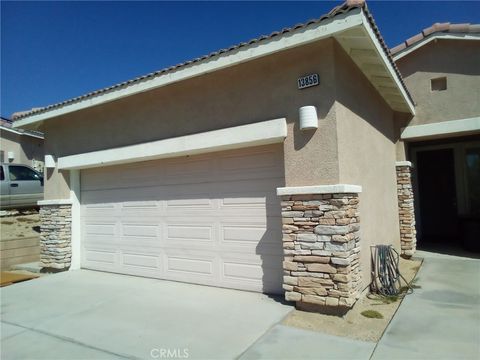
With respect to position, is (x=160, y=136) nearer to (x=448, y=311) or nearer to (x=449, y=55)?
(x=448, y=311)

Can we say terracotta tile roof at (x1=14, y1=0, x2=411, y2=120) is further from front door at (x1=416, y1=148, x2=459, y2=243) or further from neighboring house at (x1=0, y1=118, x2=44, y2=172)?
neighboring house at (x1=0, y1=118, x2=44, y2=172)

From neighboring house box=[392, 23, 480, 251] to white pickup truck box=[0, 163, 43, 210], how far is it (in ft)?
41.3

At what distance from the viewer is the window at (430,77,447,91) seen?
8664 mm

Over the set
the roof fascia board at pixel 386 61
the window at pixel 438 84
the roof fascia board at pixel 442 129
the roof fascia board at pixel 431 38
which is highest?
the roof fascia board at pixel 431 38

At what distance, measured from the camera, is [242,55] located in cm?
555

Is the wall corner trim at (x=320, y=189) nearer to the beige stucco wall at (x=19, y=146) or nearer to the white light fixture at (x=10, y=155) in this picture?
the white light fixture at (x=10, y=155)

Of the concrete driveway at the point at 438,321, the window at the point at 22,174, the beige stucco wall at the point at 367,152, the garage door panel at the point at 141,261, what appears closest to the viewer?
the concrete driveway at the point at 438,321

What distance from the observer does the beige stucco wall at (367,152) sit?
5426 millimetres

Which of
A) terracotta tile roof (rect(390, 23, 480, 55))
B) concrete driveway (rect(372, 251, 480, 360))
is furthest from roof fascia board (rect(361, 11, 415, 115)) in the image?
concrete driveway (rect(372, 251, 480, 360))

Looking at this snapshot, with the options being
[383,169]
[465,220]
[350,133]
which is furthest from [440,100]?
[350,133]

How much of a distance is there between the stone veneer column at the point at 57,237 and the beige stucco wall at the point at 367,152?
22.8 ft

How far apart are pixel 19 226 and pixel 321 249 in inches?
394

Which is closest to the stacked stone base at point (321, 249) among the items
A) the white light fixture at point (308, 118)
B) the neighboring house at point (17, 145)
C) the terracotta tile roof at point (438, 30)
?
the white light fixture at point (308, 118)

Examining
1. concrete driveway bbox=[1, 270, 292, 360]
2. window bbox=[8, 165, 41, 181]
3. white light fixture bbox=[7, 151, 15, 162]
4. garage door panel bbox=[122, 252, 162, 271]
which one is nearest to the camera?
concrete driveway bbox=[1, 270, 292, 360]
